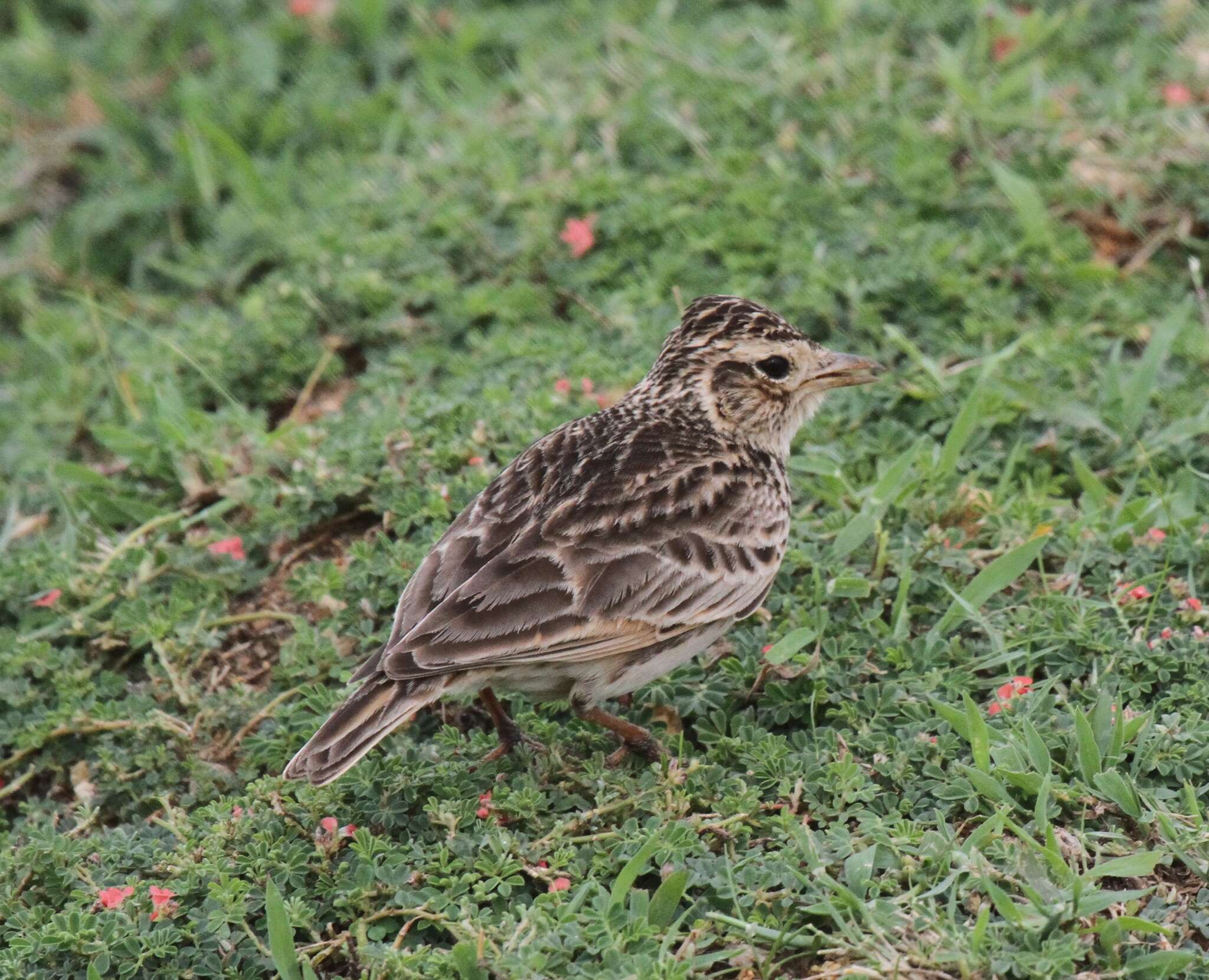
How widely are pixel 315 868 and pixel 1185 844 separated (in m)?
Result: 2.55

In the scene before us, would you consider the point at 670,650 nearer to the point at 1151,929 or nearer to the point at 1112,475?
the point at 1151,929

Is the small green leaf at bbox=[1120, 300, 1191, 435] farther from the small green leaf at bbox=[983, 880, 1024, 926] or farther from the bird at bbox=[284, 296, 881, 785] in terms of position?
the small green leaf at bbox=[983, 880, 1024, 926]

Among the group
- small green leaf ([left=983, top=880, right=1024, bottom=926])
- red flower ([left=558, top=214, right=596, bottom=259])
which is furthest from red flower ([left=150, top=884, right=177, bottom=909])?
red flower ([left=558, top=214, right=596, bottom=259])

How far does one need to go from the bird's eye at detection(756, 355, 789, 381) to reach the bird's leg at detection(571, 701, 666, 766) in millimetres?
1441

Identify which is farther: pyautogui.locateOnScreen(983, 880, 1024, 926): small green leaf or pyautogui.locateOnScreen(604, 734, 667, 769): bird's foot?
pyautogui.locateOnScreen(604, 734, 667, 769): bird's foot

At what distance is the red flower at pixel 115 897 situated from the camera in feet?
16.0

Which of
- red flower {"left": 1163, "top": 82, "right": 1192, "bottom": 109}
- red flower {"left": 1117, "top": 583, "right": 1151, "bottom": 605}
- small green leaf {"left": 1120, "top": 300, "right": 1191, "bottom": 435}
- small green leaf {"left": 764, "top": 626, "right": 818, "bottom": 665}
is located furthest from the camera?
red flower {"left": 1163, "top": 82, "right": 1192, "bottom": 109}

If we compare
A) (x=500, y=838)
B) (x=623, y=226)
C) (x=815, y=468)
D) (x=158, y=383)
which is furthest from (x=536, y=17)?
(x=500, y=838)

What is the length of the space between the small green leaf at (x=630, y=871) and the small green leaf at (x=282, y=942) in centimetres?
91

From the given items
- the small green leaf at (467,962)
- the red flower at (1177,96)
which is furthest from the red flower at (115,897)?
the red flower at (1177,96)

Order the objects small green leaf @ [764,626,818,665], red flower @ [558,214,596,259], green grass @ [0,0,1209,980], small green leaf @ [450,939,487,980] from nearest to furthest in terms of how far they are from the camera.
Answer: small green leaf @ [450,939,487,980], green grass @ [0,0,1209,980], small green leaf @ [764,626,818,665], red flower @ [558,214,596,259]

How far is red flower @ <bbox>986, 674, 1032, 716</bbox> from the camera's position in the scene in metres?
5.33

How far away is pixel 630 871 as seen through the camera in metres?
4.68

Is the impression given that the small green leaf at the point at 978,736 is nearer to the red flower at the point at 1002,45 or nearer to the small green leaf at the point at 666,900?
the small green leaf at the point at 666,900
